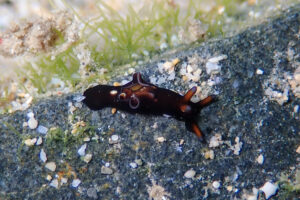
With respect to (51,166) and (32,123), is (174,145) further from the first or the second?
(32,123)

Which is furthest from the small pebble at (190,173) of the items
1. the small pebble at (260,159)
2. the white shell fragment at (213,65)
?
the white shell fragment at (213,65)

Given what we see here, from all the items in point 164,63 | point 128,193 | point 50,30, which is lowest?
point 128,193

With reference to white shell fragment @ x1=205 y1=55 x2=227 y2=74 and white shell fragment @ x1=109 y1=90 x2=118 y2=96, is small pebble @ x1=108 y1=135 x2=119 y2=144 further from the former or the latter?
white shell fragment @ x1=205 y1=55 x2=227 y2=74

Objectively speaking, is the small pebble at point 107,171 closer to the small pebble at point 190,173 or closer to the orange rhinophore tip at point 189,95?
the small pebble at point 190,173

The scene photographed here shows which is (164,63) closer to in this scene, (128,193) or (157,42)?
(157,42)

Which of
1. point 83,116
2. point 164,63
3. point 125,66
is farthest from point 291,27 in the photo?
point 83,116

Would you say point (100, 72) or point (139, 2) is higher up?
point (139, 2)

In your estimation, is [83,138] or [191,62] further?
[191,62]

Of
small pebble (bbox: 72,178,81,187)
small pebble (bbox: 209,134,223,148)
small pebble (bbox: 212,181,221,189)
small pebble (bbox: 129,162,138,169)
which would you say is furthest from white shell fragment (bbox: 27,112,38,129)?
small pebble (bbox: 212,181,221,189)
